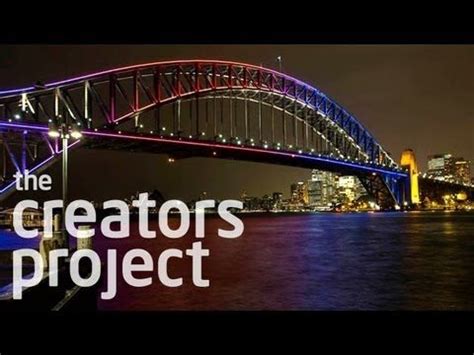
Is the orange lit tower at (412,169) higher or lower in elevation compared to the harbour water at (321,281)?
higher

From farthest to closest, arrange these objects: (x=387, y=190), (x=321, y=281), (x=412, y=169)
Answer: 1. (x=412, y=169)
2. (x=387, y=190)
3. (x=321, y=281)

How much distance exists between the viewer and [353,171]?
68.2m

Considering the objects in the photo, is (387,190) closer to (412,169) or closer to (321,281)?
(412,169)

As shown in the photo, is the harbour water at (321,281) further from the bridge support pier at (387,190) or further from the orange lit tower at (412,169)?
the orange lit tower at (412,169)

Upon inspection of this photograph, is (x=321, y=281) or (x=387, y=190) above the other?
(x=387, y=190)

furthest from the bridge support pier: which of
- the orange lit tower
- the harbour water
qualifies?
the harbour water

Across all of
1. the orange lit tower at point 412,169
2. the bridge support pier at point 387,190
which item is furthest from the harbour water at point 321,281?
the orange lit tower at point 412,169

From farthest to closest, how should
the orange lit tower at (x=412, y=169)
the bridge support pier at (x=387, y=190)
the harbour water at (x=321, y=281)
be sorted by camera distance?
the orange lit tower at (x=412, y=169)
the bridge support pier at (x=387, y=190)
the harbour water at (x=321, y=281)

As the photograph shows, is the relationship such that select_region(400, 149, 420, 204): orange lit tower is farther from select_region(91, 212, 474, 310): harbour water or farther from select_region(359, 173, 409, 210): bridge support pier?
select_region(91, 212, 474, 310): harbour water

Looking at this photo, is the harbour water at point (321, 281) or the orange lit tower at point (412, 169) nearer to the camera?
the harbour water at point (321, 281)

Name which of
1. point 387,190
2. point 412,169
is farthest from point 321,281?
point 412,169
